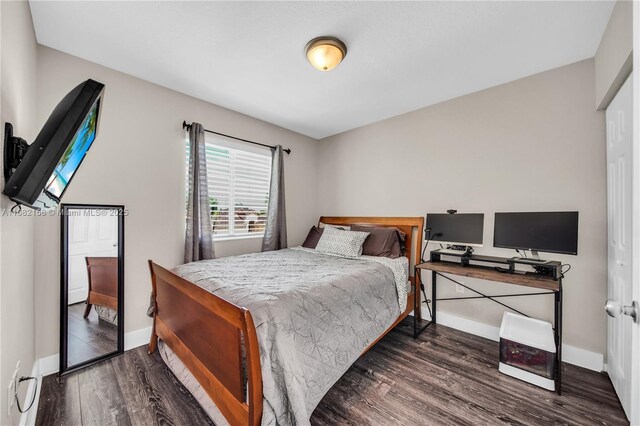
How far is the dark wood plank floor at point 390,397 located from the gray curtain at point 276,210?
1.78 meters

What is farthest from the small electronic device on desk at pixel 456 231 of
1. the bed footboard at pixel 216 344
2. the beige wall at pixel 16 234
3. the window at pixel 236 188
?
the beige wall at pixel 16 234

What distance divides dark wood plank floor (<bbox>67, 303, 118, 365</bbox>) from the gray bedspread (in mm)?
799

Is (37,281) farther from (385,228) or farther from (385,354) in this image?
(385,228)

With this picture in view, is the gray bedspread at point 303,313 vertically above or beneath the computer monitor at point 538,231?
beneath

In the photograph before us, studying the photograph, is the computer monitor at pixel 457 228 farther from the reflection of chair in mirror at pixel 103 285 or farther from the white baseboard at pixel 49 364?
the white baseboard at pixel 49 364

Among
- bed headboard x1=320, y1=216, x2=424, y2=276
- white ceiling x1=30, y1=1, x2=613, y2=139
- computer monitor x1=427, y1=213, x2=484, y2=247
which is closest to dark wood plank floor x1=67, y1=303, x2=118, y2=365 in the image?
white ceiling x1=30, y1=1, x2=613, y2=139

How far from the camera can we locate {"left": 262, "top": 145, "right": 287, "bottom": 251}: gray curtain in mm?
3521

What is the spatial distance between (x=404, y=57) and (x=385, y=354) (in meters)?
2.57

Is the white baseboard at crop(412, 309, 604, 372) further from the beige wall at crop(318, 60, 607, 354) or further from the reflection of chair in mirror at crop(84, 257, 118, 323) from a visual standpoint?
the reflection of chair in mirror at crop(84, 257, 118, 323)

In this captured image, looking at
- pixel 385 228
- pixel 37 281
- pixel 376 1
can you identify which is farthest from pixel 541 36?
pixel 37 281

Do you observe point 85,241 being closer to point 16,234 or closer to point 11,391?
point 16,234

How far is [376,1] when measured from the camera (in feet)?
5.18

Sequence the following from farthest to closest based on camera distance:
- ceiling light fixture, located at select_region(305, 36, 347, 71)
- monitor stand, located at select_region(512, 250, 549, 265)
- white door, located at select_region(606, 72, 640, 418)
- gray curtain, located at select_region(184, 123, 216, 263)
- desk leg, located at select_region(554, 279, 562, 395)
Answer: gray curtain, located at select_region(184, 123, 216, 263)
monitor stand, located at select_region(512, 250, 549, 265)
ceiling light fixture, located at select_region(305, 36, 347, 71)
desk leg, located at select_region(554, 279, 562, 395)
white door, located at select_region(606, 72, 640, 418)

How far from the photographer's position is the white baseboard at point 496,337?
2.04m
